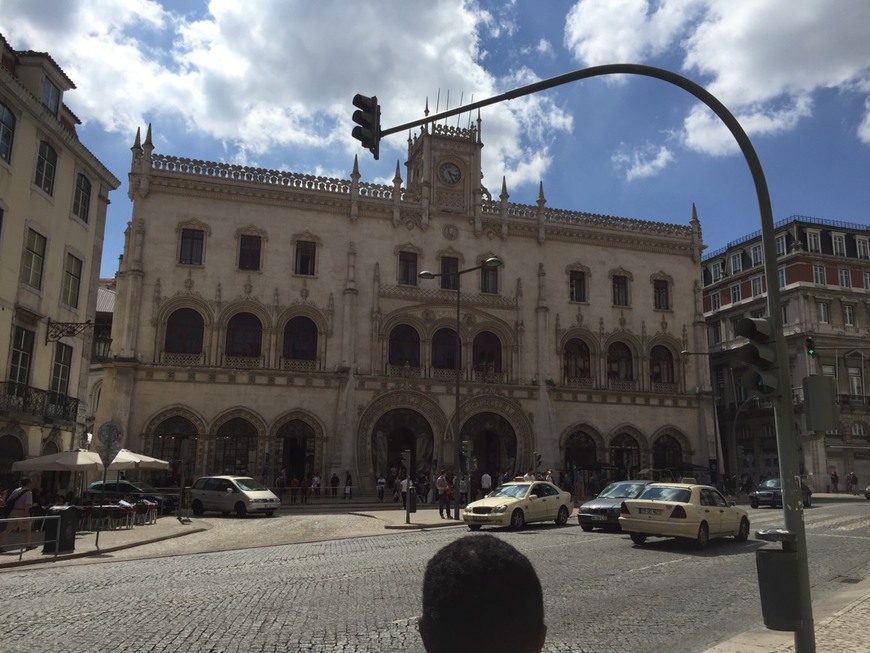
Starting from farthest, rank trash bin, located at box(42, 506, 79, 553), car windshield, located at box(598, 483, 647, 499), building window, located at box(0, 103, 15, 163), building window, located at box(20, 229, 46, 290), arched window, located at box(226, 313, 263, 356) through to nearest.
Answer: arched window, located at box(226, 313, 263, 356) → building window, located at box(20, 229, 46, 290) → building window, located at box(0, 103, 15, 163) → car windshield, located at box(598, 483, 647, 499) → trash bin, located at box(42, 506, 79, 553)

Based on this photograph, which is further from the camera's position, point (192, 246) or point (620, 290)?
point (620, 290)

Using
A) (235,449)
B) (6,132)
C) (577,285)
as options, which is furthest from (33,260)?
(577,285)

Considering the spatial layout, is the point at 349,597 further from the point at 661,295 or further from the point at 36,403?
the point at 661,295

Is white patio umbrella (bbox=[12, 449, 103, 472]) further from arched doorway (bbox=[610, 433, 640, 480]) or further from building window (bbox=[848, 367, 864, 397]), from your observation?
building window (bbox=[848, 367, 864, 397])

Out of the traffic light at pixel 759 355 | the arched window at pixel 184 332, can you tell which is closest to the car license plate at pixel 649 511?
the traffic light at pixel 759 355

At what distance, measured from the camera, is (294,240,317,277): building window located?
3984cm

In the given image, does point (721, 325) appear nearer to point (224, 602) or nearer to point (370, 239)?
point (370, 239)

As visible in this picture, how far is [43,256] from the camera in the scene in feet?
83.3

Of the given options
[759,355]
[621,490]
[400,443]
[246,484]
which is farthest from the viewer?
[400,443]

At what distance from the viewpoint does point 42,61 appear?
2586 centimetres

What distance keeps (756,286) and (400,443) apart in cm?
3147

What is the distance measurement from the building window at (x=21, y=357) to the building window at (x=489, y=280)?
943 inches

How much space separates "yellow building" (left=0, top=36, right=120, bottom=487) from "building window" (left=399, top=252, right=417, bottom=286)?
53.0 ft

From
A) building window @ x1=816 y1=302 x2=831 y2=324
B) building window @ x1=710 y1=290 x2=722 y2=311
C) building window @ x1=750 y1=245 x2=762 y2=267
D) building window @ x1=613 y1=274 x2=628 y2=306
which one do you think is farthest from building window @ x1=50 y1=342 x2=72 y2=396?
building window @ x1=710 y1=290 x2=722 y2=311
